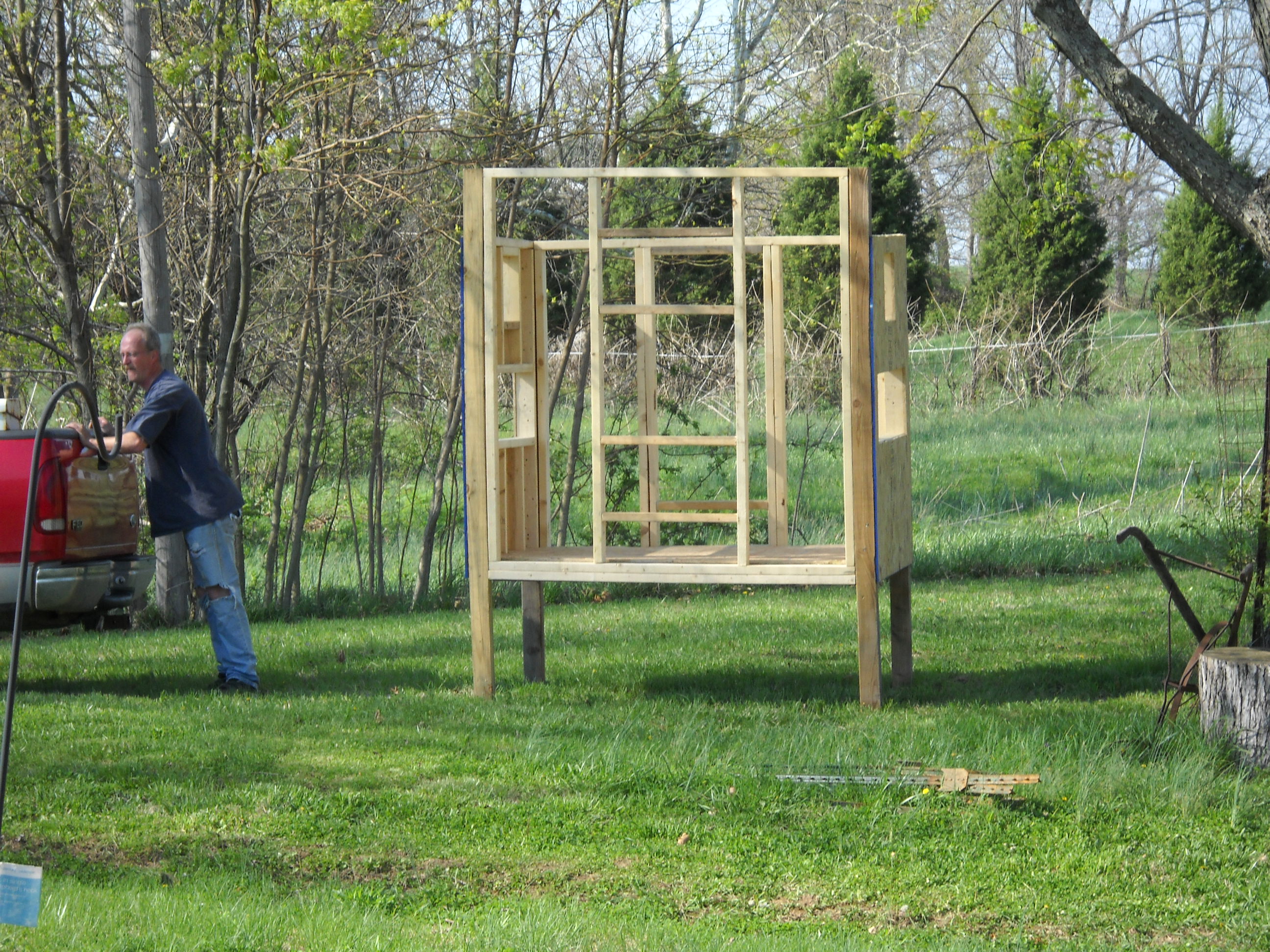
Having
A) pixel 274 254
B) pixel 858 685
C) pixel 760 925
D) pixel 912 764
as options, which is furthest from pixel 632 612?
pixel 760 925

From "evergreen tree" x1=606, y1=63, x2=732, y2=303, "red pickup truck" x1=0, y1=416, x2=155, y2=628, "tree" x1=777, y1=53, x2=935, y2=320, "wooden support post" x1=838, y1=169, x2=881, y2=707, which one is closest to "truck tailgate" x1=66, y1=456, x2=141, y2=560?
"red pickup truck" x1=0, y1=416, x2=155, y2=628

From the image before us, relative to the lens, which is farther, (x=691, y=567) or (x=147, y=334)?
(x=147, y=334)

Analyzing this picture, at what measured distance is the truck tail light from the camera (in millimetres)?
6762

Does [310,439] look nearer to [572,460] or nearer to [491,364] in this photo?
[572,460]

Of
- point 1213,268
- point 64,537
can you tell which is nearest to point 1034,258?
point 1213,268

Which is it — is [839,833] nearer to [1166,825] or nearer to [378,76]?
[1166,825]

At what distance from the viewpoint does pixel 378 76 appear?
36.6 ft

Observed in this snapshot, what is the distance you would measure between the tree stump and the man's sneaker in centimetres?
465

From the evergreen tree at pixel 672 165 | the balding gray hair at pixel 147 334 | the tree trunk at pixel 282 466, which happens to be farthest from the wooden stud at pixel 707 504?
the tree trunk at pixel 282 466

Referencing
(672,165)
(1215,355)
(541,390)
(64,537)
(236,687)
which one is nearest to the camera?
(64,537)

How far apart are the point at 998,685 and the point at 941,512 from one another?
23.4ft

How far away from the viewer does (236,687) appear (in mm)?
7383

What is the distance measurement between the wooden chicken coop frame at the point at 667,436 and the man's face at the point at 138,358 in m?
1.63

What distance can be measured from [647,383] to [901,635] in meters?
2.04
